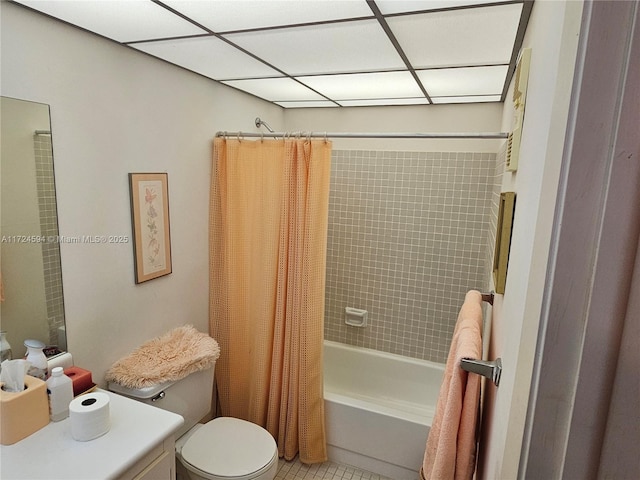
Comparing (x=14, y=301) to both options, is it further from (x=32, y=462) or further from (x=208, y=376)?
(x=208, y=376)

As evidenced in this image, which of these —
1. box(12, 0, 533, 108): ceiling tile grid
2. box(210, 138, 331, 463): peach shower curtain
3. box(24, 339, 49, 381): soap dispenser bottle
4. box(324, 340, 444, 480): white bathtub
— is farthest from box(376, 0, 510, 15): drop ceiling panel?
box(324, 340, 444, 480): white bathtub

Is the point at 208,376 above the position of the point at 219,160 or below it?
below

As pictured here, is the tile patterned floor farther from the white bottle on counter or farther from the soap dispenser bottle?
the soap dispenser bottle

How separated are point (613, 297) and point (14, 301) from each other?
68.1 inches

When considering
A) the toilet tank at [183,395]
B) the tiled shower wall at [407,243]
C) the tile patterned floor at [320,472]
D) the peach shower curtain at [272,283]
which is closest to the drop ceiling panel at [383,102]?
the tiled shower wall at [407,243]

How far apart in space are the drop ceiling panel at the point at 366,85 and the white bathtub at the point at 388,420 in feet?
6.04

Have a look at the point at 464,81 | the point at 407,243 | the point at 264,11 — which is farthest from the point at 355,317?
the point at 264,11

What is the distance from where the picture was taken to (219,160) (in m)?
2.23

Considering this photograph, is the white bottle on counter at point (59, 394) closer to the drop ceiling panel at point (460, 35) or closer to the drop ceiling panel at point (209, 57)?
the drop ceiling panel at point (209, 57)

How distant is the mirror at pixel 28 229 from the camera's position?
1.30 m

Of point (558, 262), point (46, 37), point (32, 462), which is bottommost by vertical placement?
point (32, 462)

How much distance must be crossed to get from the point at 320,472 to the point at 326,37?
231 centimetres

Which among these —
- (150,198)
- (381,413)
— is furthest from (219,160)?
(381,413)

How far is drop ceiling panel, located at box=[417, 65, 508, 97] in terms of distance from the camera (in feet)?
5.81
